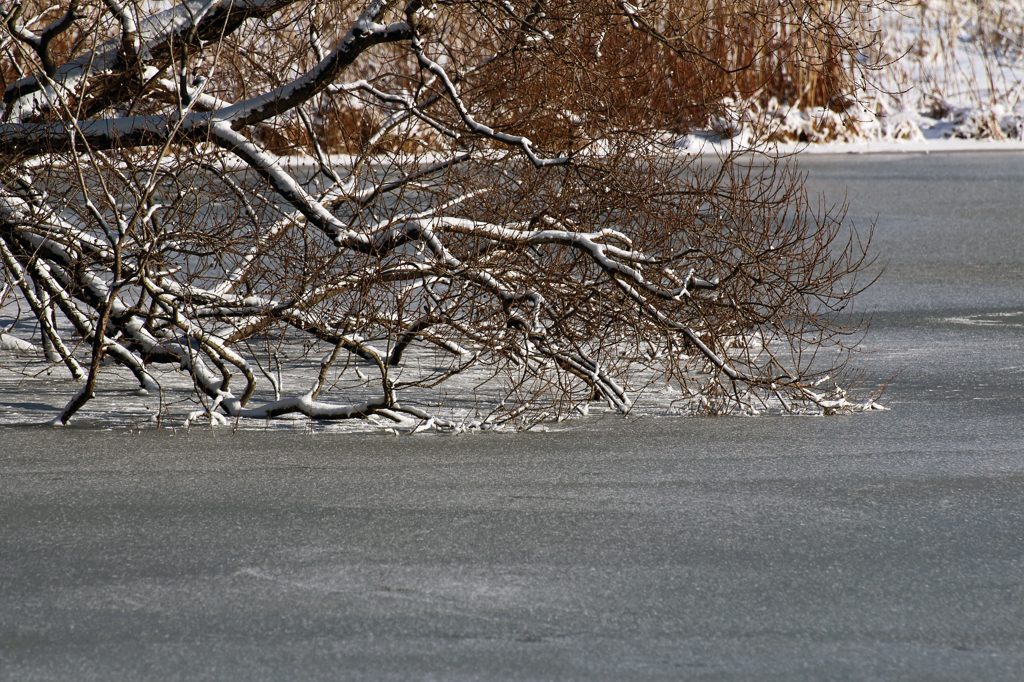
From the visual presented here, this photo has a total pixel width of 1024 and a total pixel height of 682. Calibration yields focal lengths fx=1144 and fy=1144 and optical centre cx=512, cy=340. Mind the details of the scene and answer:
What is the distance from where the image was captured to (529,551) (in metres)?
3.63

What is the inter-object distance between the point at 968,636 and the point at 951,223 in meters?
11.5

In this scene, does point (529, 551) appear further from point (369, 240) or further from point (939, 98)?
point (939, 98)

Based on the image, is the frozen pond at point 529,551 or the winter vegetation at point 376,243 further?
the winter vegetation at point 376,243

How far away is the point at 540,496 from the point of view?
4.23m

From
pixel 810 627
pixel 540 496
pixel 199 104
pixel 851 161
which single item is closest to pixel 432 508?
pixel 540 496

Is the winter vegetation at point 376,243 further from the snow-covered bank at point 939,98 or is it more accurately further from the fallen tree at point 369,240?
the snow-covered bank at point 939,98

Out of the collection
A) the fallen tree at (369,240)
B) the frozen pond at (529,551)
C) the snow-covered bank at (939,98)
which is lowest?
the frozen pond at (529,551)

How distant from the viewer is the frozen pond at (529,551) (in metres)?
2.91

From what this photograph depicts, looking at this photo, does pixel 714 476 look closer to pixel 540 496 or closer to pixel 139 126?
pixel 540 496

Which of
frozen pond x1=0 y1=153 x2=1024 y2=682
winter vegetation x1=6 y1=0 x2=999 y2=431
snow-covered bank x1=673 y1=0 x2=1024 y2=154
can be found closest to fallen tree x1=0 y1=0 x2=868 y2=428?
winter vegetation x1=6 y1=0 x2=999 y2=431

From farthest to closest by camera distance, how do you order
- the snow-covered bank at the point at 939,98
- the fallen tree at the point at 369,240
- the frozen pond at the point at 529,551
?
the snow-covered bank at the point at 939,98
the fallen tree at the point at 369,240
the frozen pond at the point at 529,551

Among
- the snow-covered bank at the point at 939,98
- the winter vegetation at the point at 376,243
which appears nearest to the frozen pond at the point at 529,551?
the winter vegetation at the point at 376,243

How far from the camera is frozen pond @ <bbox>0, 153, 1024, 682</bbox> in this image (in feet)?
9.55

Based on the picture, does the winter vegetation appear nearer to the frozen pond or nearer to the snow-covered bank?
the frozen pond
